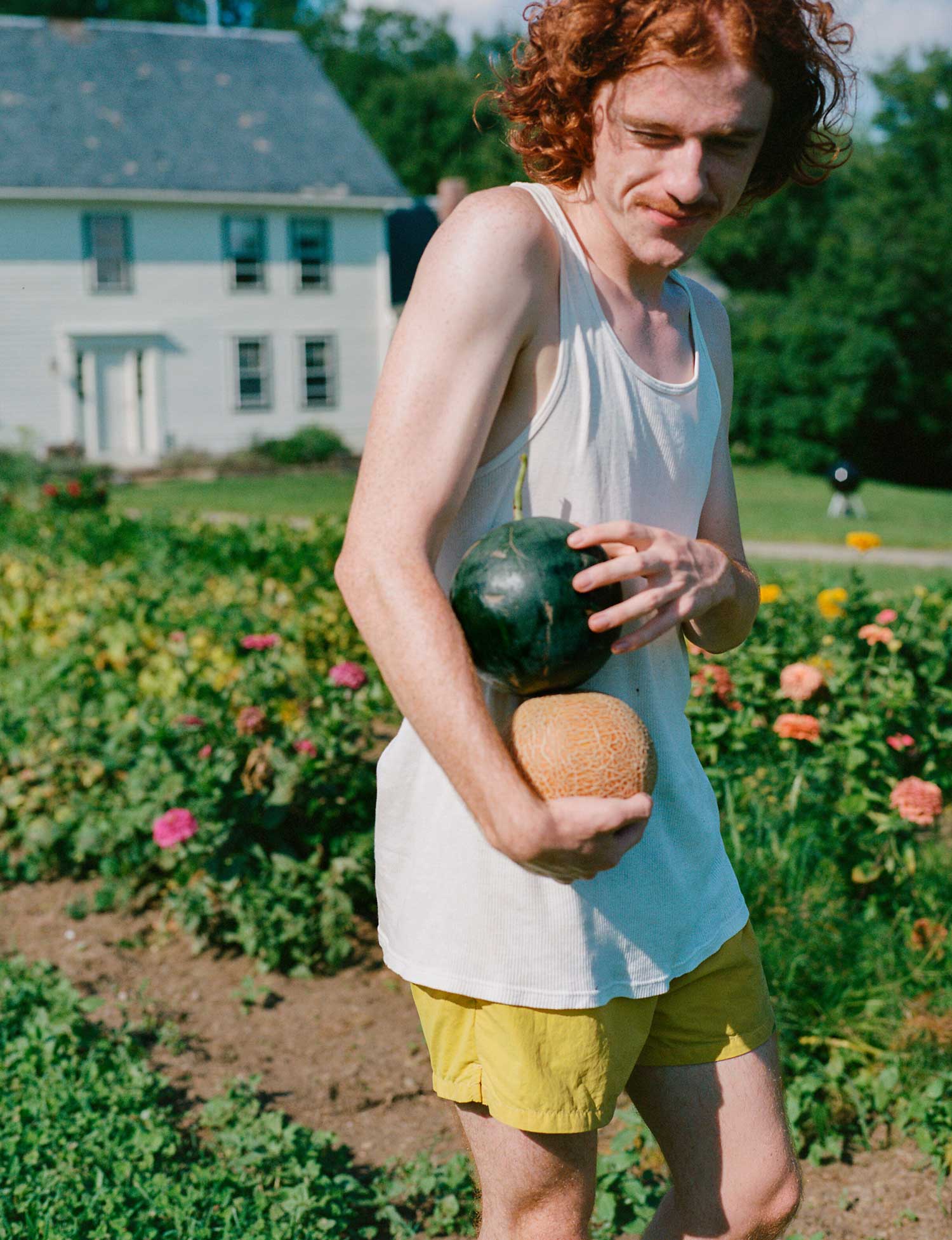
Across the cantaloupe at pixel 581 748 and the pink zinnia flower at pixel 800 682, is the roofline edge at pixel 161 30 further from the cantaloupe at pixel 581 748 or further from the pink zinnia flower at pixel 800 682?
the cantaloupe at pixel 581 748

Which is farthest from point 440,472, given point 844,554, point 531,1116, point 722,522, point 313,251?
point 313,251

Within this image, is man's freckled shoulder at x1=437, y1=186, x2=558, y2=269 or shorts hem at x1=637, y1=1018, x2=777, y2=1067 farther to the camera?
shorts hem at x1=637, y1=1018, x2=777, y2=1067

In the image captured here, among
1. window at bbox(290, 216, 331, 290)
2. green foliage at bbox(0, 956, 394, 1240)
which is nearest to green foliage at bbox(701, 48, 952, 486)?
window at bbox(290, 216, 331, 290)

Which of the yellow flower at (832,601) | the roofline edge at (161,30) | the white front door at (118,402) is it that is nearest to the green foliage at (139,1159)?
the yellow flower at (832,601)

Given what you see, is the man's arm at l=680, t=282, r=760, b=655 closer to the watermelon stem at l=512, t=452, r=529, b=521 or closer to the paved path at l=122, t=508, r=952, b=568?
the watermelon stem at l=512, t=452, r=529, b=521

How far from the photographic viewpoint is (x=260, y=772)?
167 inches

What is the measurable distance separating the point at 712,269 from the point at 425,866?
42.8 m

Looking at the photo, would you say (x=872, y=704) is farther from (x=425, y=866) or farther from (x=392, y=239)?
(x=392, y=239)

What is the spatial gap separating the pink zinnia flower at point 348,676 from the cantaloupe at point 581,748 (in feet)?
8.83

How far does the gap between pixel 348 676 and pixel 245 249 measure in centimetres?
2543

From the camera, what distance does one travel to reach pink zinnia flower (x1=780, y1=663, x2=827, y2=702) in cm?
379

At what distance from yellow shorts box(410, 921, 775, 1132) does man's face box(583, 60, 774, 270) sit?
103cm

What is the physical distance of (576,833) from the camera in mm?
1481

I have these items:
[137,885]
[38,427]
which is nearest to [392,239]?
[38,427]
